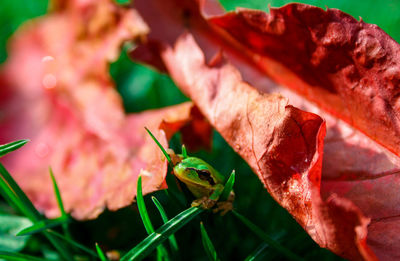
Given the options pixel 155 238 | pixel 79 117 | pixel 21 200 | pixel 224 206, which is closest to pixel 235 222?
pixel 224 206

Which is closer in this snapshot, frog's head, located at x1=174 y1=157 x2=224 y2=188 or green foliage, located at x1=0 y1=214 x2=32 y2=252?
frog's head, located at x1=174 y1=157 x2=224 y2=188

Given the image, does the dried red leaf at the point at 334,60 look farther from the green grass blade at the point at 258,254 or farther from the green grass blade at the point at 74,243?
the green grass blade at the point at 74,243

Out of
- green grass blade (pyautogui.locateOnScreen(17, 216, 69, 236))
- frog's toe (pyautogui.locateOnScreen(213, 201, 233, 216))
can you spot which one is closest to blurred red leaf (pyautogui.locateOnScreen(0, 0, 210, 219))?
green grass blade (pyautogui.locateOnScreen(17, 216, 69, 236))

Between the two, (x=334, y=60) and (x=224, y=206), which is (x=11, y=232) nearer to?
(x=224, y=206)

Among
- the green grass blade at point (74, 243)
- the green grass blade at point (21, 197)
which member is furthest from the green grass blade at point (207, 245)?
the green grass blade at point (21, 197)

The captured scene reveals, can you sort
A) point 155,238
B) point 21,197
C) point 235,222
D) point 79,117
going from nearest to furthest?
point 155,238
point 21,197
point 235,222
point 79,117

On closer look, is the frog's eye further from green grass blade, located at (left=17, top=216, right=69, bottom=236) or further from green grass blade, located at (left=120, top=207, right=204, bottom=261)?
green grass blade, located at (left=17, top=216, right=69, bottom=236)
